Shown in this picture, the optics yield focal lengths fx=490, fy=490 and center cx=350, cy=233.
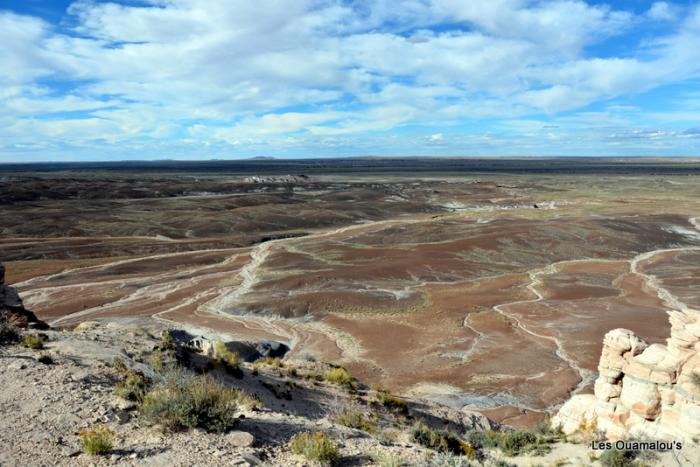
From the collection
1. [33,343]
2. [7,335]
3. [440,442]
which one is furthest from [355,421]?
[7,335]

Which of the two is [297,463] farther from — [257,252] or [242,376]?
[257,252]

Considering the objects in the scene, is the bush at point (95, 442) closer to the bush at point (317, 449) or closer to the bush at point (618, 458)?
the bush at point (317, 449)

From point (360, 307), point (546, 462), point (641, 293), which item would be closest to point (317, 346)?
point (360, 307)

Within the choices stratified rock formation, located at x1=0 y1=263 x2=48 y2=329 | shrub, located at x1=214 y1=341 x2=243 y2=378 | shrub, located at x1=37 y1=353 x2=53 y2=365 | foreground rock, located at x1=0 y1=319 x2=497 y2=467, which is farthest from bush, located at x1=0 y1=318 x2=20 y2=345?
shrub, located at x1=214 y1=341 x2=243 y2=378

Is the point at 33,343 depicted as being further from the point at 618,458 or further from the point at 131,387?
the point at 618,458

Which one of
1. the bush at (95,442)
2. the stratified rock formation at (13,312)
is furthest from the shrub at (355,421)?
the stratified rock formation at (13,312)

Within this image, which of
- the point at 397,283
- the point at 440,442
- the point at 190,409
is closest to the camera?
the point at 190,409
